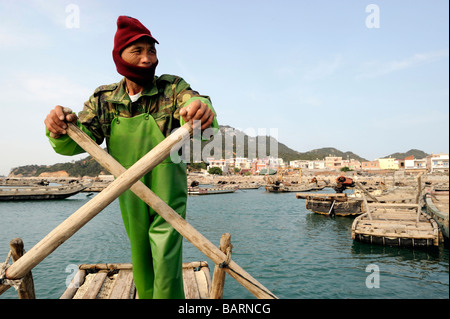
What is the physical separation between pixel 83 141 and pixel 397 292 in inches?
465

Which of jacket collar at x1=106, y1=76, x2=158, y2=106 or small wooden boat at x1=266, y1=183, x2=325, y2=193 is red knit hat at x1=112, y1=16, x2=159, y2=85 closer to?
jacket collar at x1=106, y1=76, x2=158, y2=106

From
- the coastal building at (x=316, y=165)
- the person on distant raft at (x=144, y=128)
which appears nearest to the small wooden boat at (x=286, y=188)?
the person on distant raft at (x=144, y=128)

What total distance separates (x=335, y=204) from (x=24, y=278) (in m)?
27.6

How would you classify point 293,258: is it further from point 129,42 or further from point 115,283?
point 129,42

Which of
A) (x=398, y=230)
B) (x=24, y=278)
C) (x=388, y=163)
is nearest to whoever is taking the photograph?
(x=24, y=278)

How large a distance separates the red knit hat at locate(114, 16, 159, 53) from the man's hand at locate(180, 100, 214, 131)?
674 mm

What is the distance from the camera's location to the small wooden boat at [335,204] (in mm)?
27000

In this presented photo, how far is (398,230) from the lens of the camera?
14.9 metres

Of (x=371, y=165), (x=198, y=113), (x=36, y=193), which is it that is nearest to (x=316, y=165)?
(x=371, y=165)

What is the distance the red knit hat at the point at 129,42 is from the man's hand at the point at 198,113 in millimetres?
563

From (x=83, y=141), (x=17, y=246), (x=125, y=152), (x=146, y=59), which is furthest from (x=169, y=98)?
(x=17, y=246)
